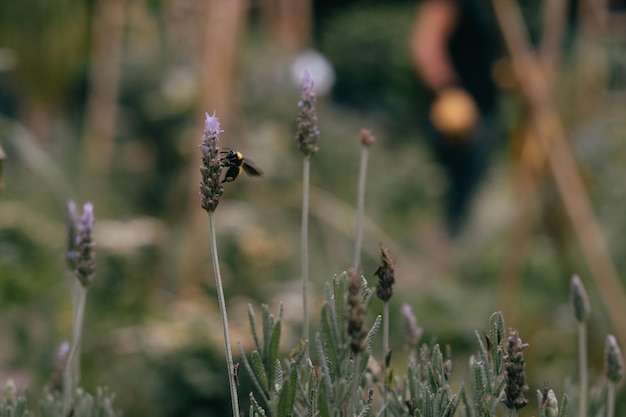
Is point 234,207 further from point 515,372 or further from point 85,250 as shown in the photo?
point 515,372

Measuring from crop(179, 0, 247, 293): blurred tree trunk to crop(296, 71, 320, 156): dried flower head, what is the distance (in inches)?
84.4

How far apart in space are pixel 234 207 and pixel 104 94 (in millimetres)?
1258

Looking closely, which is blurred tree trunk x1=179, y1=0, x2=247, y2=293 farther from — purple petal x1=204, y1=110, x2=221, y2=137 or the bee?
purple petal x1=204, y1=110, x2=221, y2=137

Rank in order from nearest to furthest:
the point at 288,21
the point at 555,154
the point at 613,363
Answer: the point at 613,363
the point at 555,154
the point at 288,21

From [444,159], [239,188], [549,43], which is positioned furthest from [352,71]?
[549,43]

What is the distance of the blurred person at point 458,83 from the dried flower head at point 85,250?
2.75 m

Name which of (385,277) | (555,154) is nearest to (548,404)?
(385,277)

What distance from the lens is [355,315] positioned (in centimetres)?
64

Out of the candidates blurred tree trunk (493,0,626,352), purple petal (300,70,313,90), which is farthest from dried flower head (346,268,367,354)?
blurred tree trunk (493,0,626,352)

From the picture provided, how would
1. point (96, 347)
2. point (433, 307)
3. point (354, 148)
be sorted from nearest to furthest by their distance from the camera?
1. point (96, 347)
2. point (433, 307)
3. point (354, 148)

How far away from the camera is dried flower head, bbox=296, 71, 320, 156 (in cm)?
82

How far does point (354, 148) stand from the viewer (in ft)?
17.0

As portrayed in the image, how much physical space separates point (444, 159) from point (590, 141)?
96 cm

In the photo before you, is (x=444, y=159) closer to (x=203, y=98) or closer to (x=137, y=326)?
(x=203, y=98)
